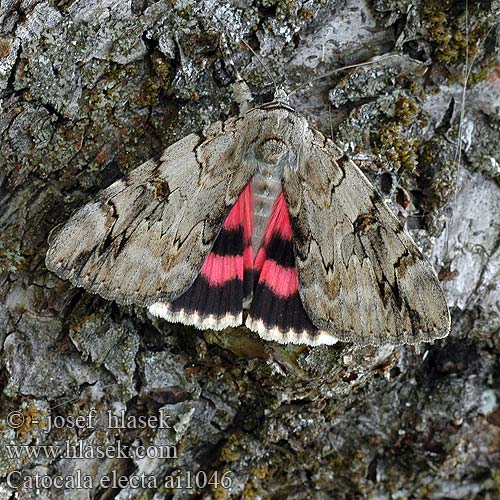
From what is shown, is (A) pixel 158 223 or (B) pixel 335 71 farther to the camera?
(B) pixel 335 71

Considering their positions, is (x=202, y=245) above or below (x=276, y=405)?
above

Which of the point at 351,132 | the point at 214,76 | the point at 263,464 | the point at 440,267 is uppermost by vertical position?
the point at 214,76

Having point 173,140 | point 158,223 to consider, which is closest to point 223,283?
point 158,223

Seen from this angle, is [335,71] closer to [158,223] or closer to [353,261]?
[353,261]

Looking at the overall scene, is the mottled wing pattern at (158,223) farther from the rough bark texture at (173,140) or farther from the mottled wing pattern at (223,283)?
the rough bark texture at (173,140)

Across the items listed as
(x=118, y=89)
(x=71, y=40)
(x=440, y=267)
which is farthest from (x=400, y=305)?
(x=71, y=40)

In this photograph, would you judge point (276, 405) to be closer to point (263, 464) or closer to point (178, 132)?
point (263, 464)
